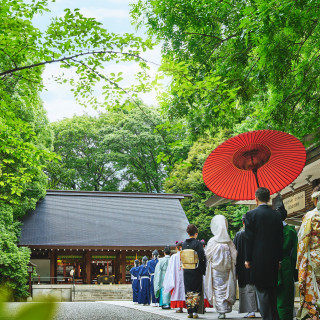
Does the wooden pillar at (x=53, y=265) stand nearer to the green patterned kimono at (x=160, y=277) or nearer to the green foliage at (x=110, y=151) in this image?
the green foliage at (x=110, y=151)

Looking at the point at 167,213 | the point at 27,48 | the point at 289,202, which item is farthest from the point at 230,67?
the point at 167,213

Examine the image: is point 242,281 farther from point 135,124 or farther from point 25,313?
point 135,124

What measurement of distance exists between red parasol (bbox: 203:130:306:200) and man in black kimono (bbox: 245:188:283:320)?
109 cm

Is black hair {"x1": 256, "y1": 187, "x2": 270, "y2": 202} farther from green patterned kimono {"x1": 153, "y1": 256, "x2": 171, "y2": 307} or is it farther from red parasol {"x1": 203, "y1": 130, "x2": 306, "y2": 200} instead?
green patterned kimono {"x1": 153, "y1": 256, "x2": 171, "y2": 307}

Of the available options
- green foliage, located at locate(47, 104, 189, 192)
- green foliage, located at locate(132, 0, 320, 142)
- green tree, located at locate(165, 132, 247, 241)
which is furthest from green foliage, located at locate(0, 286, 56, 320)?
green foliage, located at locate(47, 104, 189, 192)

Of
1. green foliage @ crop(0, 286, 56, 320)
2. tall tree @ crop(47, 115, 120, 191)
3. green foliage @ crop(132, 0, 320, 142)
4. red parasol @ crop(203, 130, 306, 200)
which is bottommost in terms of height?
green foliage @ crop(0, 286, 56, 320)

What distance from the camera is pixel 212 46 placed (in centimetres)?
821

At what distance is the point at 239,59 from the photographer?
7.15m

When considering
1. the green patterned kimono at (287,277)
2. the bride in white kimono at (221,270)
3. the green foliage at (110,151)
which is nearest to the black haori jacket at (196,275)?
the bride in white kimono at (221,270)

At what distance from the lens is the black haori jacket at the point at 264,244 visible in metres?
4.66

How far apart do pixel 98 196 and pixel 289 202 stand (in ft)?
73.1

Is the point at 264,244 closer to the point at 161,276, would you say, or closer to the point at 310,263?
the point at 310,263

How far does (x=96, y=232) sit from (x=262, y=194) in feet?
78.8

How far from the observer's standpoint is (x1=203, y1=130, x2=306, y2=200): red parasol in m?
5.72
